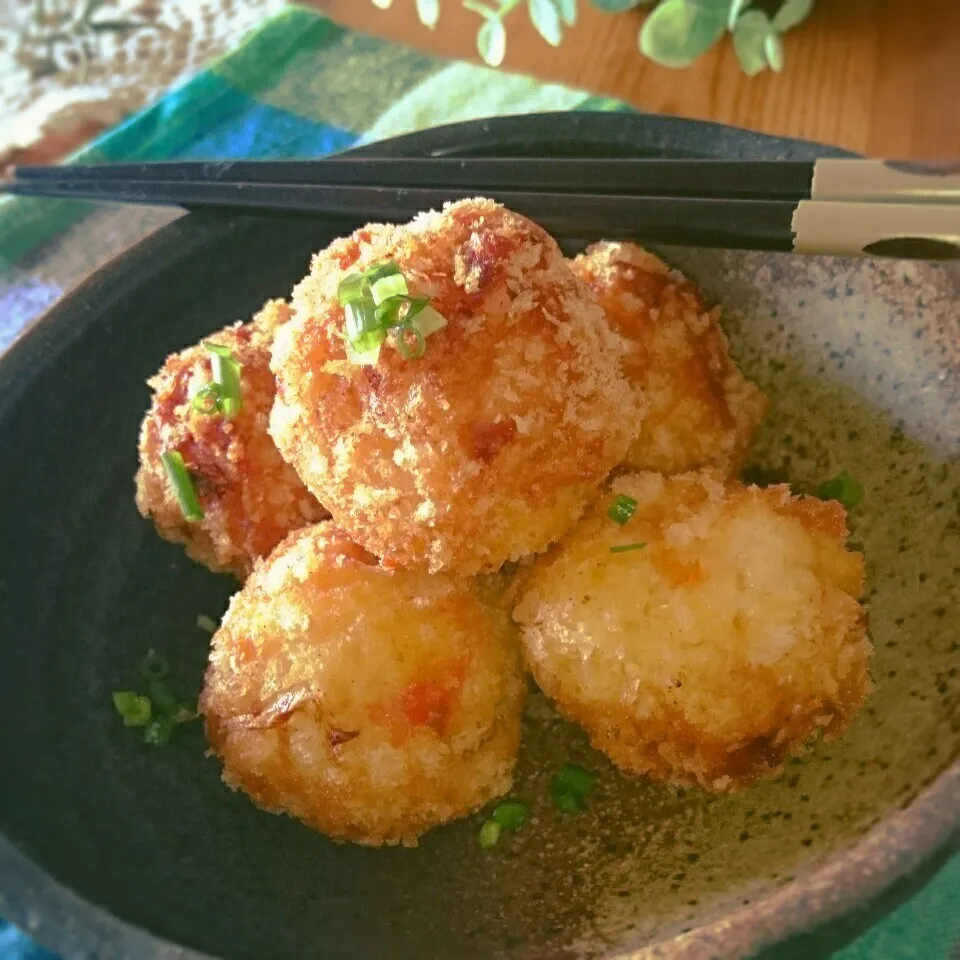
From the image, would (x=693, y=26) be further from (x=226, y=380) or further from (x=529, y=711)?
(x=529, y=711)

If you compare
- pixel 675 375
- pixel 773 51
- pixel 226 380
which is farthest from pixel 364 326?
pixel 773 51

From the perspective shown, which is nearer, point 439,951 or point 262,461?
point 439,951

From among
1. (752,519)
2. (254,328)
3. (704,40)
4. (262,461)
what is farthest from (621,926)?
(704,40)

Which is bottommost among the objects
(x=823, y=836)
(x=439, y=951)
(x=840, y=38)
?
(x=439, y=951)

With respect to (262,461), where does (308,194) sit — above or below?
above

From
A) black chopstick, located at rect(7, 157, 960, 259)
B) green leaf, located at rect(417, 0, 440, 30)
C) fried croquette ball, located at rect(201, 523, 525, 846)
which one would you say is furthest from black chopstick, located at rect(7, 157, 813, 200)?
green leaf, located at rect(417, 0, 440, 30)

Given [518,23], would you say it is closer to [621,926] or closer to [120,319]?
[120,319]

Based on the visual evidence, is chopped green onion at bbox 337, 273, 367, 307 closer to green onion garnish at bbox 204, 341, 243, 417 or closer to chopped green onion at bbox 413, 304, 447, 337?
chopped green onion at bbox 413, 304, 447, 337

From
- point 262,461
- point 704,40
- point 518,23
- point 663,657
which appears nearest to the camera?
point 663,657
